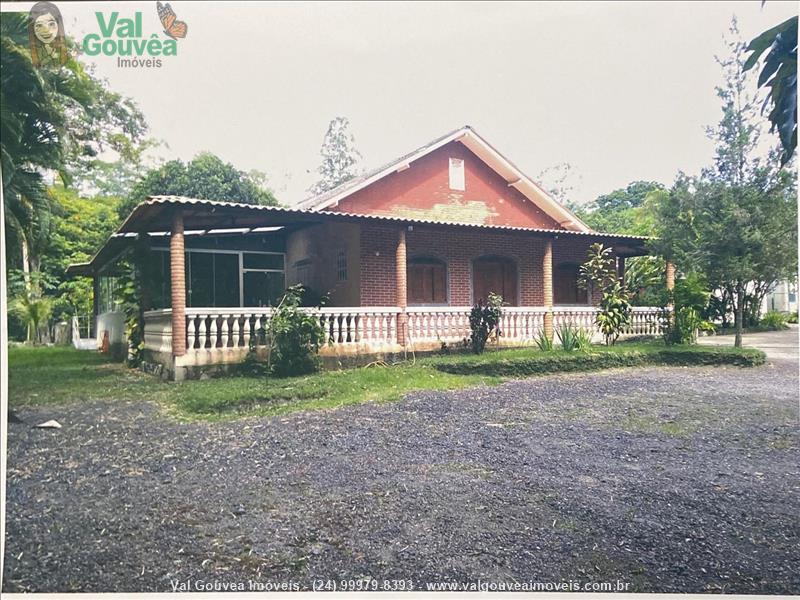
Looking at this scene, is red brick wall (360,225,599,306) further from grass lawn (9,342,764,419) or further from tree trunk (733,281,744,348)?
tree trunk (733,281,744,348)

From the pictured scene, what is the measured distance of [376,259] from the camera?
490 cm

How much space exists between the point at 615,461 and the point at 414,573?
107 centimetres

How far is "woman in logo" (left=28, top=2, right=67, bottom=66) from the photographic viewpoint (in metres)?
2.20

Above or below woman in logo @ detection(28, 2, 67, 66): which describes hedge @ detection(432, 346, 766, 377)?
below

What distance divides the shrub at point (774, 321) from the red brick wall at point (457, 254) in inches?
61.3

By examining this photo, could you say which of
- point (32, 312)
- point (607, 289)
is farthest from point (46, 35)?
point (607, 289)

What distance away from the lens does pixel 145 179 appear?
2.62 metres

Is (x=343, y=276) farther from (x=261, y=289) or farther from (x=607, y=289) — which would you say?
(x=607, y=289)

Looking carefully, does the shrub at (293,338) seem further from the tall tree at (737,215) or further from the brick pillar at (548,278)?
the tall tree at (737,215)

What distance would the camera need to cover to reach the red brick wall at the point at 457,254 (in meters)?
4.82

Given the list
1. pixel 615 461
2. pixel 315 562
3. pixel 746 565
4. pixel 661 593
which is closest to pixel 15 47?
pixel 315 562

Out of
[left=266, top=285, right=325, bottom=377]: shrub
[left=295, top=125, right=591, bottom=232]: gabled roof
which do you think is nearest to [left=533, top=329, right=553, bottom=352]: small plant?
[left=295, top=125, right=591, bottom=232]: gabled roof

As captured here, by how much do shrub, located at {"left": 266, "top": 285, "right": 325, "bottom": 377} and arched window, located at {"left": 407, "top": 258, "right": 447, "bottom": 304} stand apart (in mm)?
2036

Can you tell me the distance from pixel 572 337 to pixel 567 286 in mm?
1056
